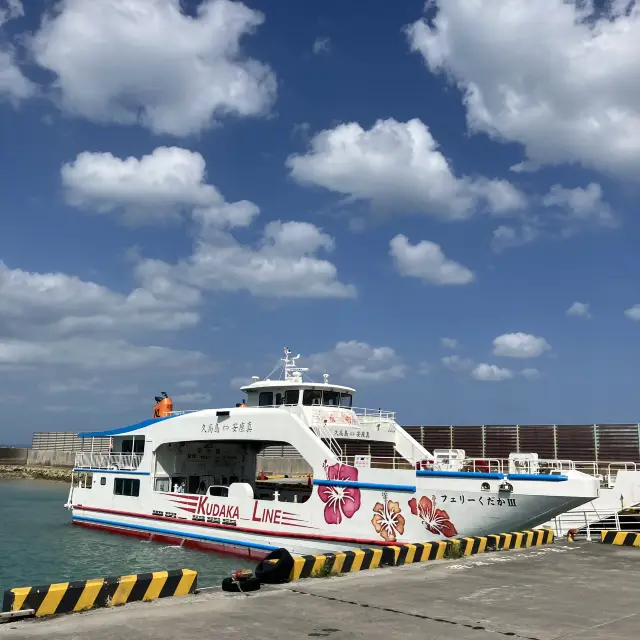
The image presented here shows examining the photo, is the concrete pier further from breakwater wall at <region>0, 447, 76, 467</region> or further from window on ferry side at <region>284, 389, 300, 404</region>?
breakwater wall at <region>0, 447, 76, 467</region>

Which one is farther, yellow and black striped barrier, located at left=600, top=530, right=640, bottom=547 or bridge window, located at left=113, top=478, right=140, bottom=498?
bridge window, located at left=113, top=478, right=140, bottom=498

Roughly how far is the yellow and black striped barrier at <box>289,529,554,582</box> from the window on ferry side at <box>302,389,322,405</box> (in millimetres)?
8720

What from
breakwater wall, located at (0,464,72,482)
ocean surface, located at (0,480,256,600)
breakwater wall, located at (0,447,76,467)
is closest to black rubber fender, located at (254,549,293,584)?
ocean surface, located at (0,480,256,600)

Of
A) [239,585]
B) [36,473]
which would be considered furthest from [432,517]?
[36,473]

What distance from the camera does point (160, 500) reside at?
23.5 meters

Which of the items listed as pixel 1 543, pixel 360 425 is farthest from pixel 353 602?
pixel 1 543

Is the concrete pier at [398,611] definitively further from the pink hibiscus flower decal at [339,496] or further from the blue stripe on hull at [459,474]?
the pink hibiscus flower decal at [339,496]

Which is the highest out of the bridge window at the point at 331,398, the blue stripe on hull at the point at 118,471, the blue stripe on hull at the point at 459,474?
the bridge window at the point at 331,398

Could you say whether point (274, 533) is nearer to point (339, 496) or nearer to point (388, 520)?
point (339, 496)

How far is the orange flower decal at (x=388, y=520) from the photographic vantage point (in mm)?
17234

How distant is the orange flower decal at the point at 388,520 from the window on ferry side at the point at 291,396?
5.33 metres

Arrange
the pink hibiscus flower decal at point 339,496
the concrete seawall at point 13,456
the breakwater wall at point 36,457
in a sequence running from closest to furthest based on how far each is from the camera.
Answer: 1. the pink hibiscus flower decal at point 339,496
2. the breakwater wall at point 36,457
3. the concrete seawall at point 13,456

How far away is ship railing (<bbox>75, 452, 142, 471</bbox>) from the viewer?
83.2 ft

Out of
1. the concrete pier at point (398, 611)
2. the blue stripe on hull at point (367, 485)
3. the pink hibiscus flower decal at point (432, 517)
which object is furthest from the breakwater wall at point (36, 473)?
the concrete pier at point (398, 611)
